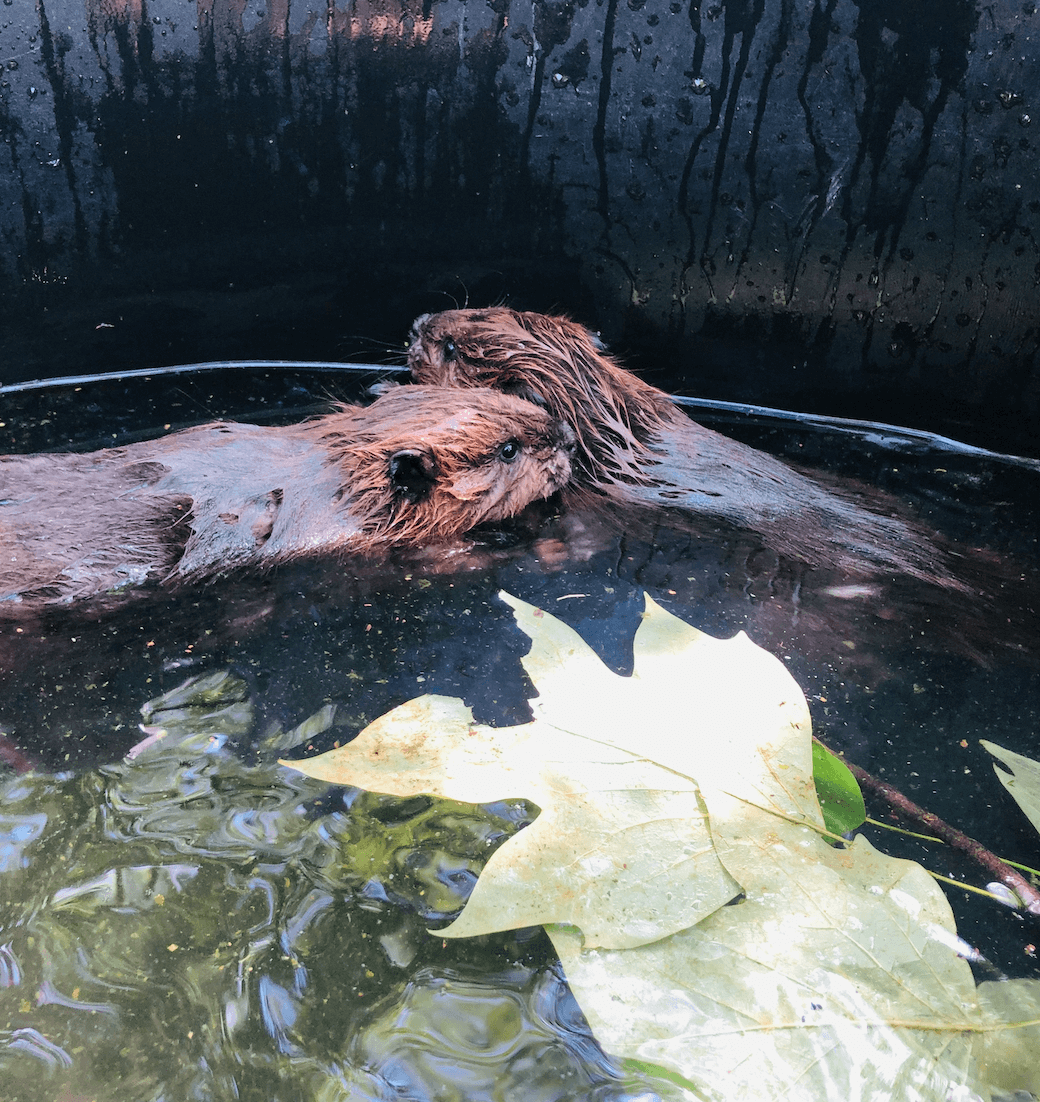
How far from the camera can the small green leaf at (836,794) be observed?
1.14 m

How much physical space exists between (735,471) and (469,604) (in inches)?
28.8

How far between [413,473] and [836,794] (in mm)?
1079

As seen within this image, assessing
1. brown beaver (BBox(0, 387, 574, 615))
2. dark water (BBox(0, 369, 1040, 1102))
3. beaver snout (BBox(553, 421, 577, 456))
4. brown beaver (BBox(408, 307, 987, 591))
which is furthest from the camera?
beaver snout (BBox(553, 421, 577, 456))

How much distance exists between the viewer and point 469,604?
1720 mm

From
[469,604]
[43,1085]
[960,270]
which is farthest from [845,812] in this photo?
[960,270]

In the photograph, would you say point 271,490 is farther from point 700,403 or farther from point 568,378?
point 700,403

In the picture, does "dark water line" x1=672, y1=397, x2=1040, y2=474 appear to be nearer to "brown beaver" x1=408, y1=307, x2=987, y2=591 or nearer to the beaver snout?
"brown beaver" x1=408, y1=307, x2=987, y2=591

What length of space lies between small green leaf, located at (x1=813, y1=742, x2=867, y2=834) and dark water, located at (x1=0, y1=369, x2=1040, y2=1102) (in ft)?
0.21

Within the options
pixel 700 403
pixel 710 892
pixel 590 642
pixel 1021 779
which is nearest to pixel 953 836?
pixel 1021 779

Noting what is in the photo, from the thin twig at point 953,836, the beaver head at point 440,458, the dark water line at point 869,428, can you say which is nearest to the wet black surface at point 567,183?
the dark water line at point 869,428

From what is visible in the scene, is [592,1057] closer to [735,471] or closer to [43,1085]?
[43,1085]

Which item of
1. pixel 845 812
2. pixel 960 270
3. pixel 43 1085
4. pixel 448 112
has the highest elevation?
pixel 448 112

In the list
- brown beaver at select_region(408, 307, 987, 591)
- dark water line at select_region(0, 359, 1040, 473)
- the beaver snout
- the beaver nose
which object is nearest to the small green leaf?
brown beaver at select_region(408, 307, 987, 591)

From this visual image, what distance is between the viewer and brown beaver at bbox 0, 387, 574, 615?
167cm
